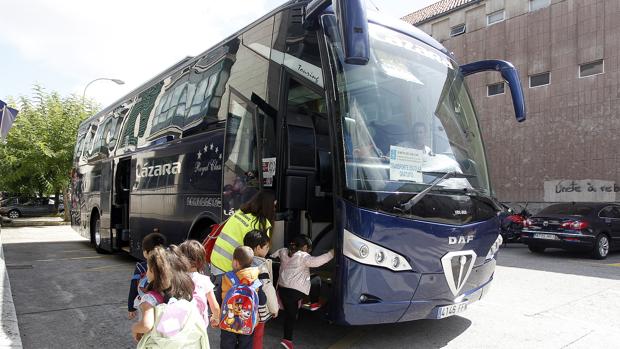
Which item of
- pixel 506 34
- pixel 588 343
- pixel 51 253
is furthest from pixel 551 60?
pixel 51 253

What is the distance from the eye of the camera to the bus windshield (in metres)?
4.08

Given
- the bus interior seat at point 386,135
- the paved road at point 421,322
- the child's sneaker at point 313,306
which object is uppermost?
the bus interior seat at point 386,135

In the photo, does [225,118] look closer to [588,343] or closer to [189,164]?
[189,164]

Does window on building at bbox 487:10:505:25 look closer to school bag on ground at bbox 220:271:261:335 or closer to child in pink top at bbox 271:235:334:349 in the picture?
child in pink top at bbox 271:235:334:349

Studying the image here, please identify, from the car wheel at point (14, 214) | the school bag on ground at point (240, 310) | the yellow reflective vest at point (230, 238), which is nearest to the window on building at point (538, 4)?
A: the yellow reflective vest at point (230, 238)

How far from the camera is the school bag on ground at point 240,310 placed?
3.46 meters

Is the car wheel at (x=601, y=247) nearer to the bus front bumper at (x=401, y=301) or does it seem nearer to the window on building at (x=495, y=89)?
the bus front bumper at (x=401, y=301)

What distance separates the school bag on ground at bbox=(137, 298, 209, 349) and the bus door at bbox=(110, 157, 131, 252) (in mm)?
7078

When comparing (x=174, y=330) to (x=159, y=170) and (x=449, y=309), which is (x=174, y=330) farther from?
(x=159, y=170)

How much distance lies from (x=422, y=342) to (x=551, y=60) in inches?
756

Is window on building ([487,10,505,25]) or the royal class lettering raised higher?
window on building ([487,10,505,25])

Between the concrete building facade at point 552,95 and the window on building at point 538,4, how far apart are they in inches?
2.1

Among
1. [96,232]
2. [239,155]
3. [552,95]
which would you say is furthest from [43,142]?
[552,95]

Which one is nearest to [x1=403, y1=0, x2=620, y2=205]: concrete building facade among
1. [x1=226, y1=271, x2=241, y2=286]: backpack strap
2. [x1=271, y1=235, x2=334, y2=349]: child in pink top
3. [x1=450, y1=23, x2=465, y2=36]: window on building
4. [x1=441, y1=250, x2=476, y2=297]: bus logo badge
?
[x1=450, y1=23, x2=465, y2=36]: window on building
